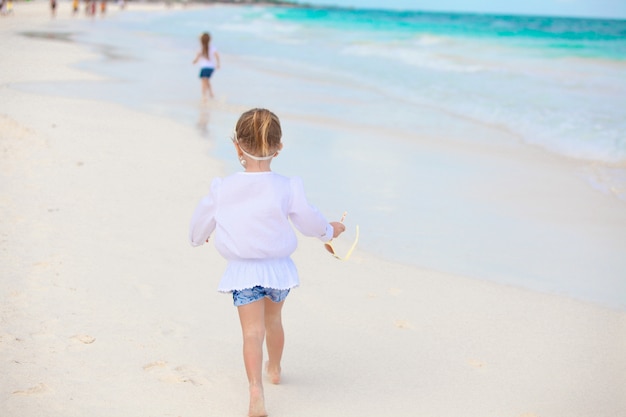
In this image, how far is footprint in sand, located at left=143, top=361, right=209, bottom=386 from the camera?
3.45 meters

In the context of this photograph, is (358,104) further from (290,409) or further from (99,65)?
(290,409)

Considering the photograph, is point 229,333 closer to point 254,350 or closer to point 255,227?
point 254,350

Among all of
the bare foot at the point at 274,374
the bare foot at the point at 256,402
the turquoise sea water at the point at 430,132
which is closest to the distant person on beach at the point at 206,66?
the turquoise sea water at the point at 430,132

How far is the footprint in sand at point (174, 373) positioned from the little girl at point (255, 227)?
43 centimetres

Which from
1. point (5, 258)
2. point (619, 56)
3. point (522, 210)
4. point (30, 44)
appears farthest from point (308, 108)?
point (619, 56)

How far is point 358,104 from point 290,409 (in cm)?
1054

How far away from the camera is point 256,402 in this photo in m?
3.14

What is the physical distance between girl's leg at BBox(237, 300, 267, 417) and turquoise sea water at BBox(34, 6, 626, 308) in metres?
2.35

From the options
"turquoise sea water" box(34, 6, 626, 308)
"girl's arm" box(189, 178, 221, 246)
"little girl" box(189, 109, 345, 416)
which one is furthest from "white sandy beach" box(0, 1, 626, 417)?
"girl's arm" box(189, 178, 221, 246)

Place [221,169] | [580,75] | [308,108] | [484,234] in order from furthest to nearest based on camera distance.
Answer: [580,75] < [308,108] < [221,169] < [484,234]

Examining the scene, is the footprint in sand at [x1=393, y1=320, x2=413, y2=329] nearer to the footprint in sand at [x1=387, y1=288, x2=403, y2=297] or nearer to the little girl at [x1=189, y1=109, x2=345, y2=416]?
the footprint in sand at [x1=387, y1=288, x2=403, y2=297]

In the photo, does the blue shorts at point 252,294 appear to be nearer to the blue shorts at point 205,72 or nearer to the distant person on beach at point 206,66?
the distant person on beach at point 206,66

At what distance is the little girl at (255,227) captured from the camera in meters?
3.10

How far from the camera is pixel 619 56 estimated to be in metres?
26.9
